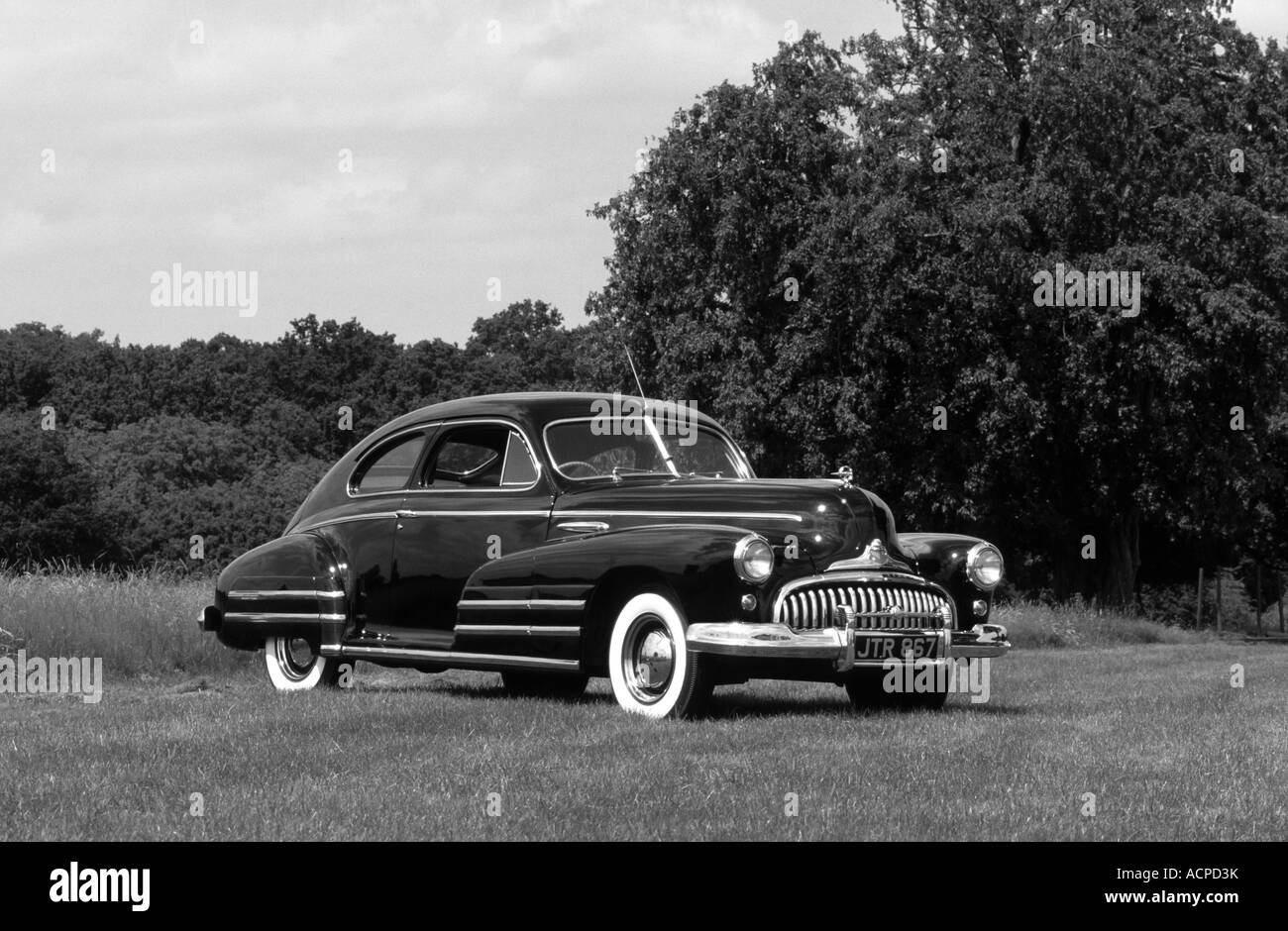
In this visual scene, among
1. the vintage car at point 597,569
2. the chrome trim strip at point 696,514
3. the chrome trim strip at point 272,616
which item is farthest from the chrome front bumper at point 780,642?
the chrome trim strip at point 272,616

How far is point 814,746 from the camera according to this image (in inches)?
337

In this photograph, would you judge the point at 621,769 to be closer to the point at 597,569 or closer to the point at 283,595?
the point at 597,569

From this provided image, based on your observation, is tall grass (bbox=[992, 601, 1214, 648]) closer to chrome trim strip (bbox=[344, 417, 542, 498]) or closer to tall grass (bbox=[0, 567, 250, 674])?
tall grass (bbox=[0, 567, 250, 674])

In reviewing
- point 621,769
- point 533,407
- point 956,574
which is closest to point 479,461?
point 533,407

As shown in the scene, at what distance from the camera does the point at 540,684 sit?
12.6 meters

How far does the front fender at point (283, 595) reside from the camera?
40.4ft

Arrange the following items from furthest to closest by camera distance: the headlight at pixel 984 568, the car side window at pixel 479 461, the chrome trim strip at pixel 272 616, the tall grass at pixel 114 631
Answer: the tall grass at pixel 114 631
the chrome trim strip at pixel 272 616
the car side window at pixel 479 461
the headlight at pixel 984 568

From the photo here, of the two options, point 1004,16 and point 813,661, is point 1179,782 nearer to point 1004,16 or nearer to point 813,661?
point 813,661

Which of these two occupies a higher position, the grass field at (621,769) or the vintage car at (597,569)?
the vintage car at (597,569)

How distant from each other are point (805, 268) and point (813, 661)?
85.7 ft

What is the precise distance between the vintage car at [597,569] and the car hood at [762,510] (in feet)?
0.05

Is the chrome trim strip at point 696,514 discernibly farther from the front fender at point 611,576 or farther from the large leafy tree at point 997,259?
the large leafy tree at point 997,259

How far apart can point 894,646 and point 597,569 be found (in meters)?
1.88
